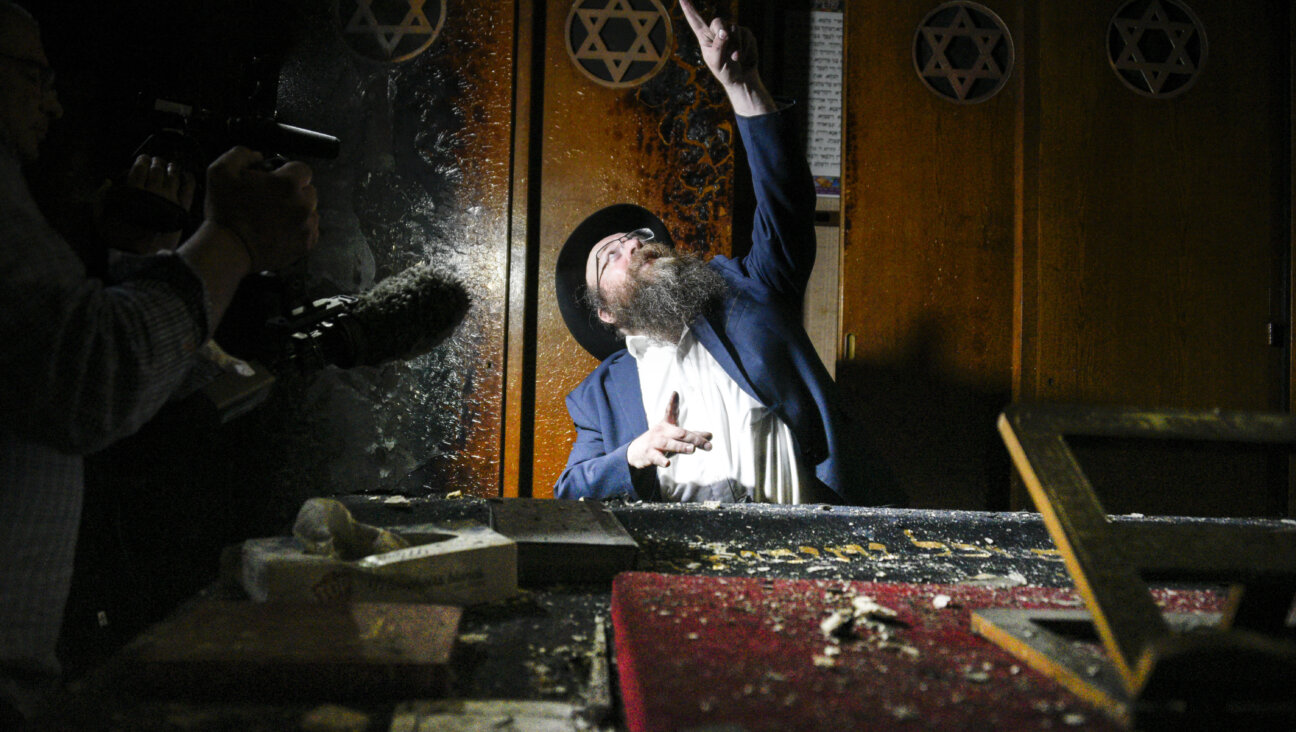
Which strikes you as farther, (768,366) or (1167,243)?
(1167,243)

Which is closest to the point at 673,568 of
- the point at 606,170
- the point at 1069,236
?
the point at 606,170

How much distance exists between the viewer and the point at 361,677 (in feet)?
1.85

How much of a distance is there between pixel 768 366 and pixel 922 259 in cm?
64

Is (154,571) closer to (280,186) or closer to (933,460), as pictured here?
(280,186)

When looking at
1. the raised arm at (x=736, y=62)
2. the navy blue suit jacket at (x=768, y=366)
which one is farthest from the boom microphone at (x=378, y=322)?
the raised arm at (x=736, y=62)

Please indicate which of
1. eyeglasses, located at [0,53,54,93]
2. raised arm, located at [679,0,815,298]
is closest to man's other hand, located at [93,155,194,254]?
eyeglasses, located at [0,53,54,93]

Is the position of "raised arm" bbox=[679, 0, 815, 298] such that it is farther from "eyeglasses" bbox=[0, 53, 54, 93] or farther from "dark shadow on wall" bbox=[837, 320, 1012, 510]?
"eyeglasses" bbox=[0, 53, 54, 93]

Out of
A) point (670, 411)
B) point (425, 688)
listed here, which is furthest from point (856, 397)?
point (425, 688)

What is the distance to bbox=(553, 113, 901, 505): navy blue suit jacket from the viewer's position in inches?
89.0

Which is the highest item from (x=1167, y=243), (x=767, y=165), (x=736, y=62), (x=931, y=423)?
(x=736, y=62)

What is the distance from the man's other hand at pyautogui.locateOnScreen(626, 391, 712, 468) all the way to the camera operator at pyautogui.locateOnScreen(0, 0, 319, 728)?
1.44 metres

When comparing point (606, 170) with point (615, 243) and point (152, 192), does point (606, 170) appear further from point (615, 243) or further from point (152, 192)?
point (152, 192)

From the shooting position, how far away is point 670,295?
239 cm

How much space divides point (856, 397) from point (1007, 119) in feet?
3.32
